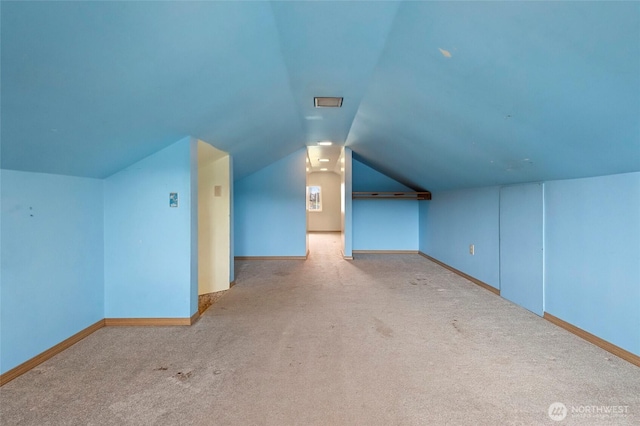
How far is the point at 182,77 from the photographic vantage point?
2.07m

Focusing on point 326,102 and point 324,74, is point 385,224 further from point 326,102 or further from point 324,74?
point 324,74

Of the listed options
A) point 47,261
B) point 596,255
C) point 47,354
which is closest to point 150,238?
point 47,261

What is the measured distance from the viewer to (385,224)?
7332 mm

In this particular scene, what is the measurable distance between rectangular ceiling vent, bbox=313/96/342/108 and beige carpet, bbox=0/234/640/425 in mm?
2319

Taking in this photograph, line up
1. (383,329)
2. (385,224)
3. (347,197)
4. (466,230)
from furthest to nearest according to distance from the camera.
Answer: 1. (385,224)
2. (347,197)
3. (466,230)
4. (383,329)

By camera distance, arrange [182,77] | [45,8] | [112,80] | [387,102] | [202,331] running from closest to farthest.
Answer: [45,8], [112,80], [182,77], [202,331], [387,102]

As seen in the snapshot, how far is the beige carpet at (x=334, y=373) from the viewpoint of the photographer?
66.6 inches

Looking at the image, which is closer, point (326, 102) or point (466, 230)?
point (326, 102)

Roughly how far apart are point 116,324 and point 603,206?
14.4ft

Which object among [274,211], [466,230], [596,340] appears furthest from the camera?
[274,211]

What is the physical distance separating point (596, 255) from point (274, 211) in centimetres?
523

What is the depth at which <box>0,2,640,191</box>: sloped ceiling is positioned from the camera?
1.38m

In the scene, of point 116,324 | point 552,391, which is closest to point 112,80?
point 116,324

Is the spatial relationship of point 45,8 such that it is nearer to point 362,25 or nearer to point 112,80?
point 112,80
